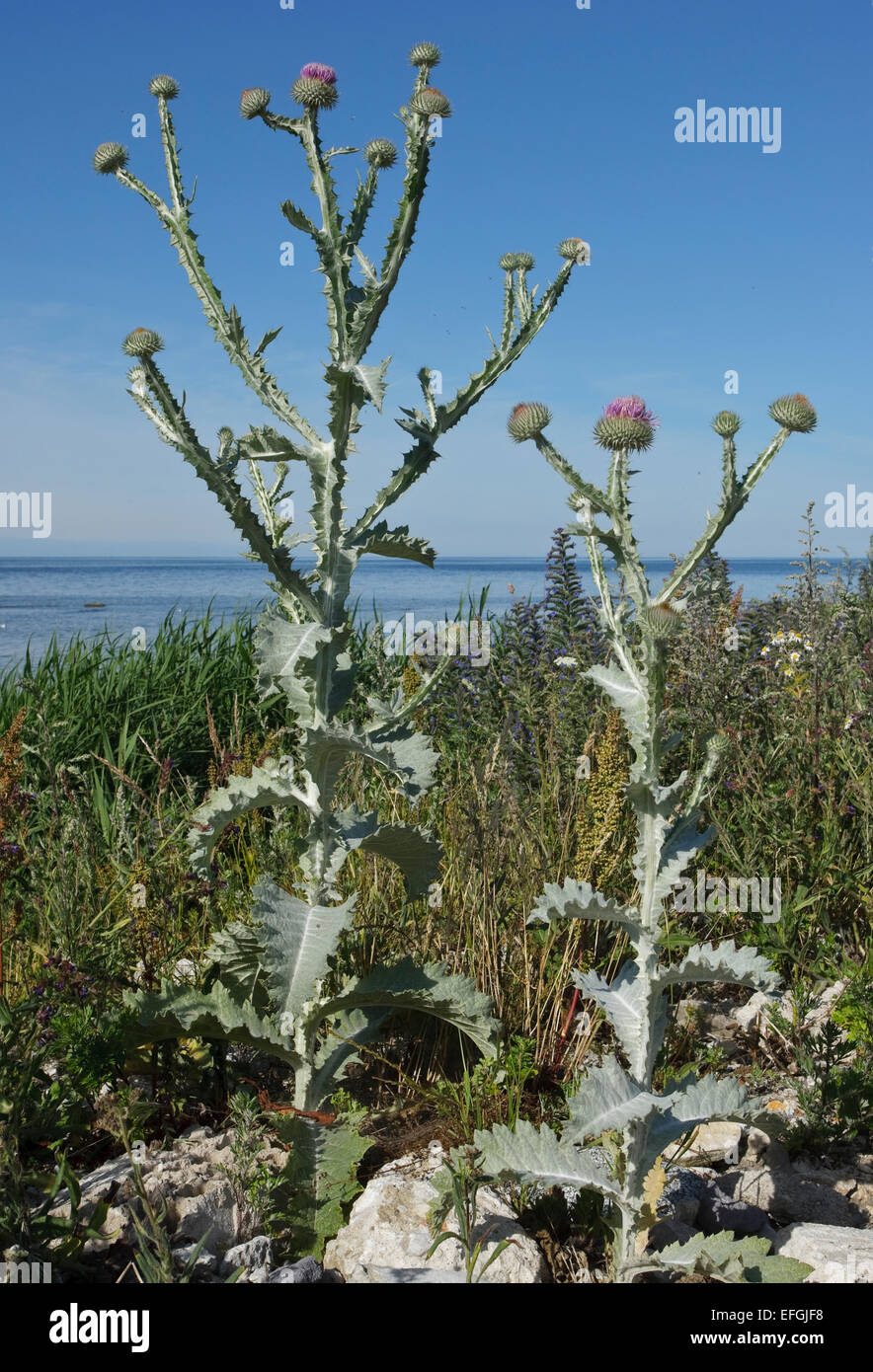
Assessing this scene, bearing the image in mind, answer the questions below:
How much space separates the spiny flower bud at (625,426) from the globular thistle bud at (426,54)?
37.6 inches

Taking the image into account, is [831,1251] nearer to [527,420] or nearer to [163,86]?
[527,420]

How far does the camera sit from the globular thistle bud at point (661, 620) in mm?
1936

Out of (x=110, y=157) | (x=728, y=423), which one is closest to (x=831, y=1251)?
(x=728, y=423)

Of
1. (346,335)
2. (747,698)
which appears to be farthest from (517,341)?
(747,698)

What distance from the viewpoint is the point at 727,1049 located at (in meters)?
3.23

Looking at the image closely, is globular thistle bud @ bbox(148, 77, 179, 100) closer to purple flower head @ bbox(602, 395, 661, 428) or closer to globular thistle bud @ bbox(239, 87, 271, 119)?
globular thistle bud @ bbox(239, 87, 271, 119)

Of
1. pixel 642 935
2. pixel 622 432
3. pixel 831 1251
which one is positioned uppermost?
pixel 622 432

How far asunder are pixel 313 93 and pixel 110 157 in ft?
1.87

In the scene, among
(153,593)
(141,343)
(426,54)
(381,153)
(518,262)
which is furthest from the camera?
(153,593)

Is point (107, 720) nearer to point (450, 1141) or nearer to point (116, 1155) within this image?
point (116, 1155)

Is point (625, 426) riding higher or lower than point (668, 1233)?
higher

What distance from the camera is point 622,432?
213 cm

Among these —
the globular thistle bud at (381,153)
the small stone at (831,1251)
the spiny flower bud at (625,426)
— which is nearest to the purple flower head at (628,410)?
the spiny flower bud at (625,426)

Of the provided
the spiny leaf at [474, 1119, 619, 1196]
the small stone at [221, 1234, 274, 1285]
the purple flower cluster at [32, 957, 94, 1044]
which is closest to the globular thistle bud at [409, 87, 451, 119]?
the spiny leaf at [474, 1119, 619, 1196]
